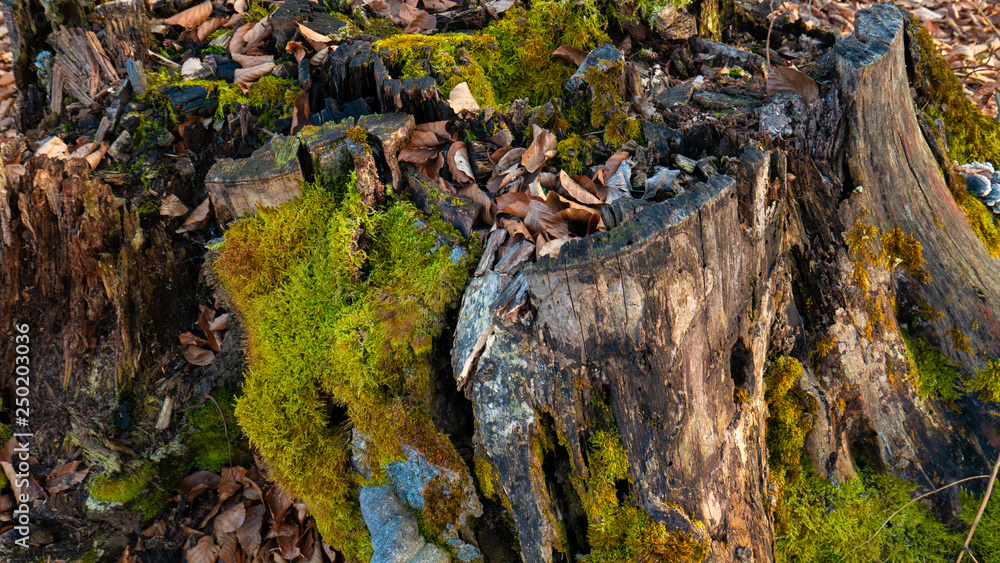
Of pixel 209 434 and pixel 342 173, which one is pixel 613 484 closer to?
pixel 342 173

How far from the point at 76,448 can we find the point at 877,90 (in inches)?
198

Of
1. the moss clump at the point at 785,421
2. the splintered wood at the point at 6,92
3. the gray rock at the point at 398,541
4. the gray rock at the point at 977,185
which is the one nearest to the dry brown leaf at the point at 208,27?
the splintered wood at the point at 6,92

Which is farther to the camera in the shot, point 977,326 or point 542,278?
point 977,326

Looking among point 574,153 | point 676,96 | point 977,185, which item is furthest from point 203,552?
point 977,185

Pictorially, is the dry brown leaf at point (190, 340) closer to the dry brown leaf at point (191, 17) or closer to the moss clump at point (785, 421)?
the dry brown leaf at point (191, 17)

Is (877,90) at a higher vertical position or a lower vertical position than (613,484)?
higher

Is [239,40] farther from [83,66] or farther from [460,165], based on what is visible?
[460,165]

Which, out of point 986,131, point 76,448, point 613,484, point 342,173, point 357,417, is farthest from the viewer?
point 986,131

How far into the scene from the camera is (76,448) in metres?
3.26

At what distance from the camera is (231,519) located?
3.34 meters

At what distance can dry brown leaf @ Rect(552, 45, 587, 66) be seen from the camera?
3312 mm

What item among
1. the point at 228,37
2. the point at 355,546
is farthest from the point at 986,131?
the point at 228,37

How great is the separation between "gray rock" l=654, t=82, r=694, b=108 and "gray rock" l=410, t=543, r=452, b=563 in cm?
257

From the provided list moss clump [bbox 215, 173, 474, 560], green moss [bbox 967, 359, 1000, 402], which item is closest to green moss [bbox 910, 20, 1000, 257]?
green moss [bbox 967, 359, 1000, 402]
